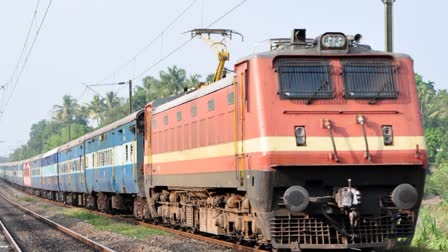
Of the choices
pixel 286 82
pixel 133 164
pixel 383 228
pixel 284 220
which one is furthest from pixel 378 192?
pixel 133 164

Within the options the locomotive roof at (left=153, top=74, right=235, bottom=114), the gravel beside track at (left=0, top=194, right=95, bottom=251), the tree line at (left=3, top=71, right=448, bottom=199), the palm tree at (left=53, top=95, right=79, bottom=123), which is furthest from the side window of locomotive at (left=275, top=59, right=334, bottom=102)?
the palm tree at (left=53, top=95, right=79, bottom=123)

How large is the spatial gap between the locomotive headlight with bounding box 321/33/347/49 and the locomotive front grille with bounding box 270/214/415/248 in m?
2.89

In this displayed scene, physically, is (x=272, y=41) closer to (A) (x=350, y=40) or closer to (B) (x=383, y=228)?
(A) (x=350, y=40)

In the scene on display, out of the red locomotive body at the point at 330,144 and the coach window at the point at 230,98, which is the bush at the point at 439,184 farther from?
the red locomotive body at the point at 330,144

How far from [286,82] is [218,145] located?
113 inches

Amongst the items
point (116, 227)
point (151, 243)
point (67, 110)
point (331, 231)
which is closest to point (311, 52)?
point (331, 231)

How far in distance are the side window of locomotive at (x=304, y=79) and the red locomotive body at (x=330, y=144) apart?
0.02 meters

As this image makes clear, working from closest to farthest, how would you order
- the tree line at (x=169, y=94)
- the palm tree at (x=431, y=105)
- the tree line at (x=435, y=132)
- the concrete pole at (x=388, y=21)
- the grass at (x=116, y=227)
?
the concrete pole at (x=388, y=21)
the grass at (x=116, y=227)
the tree line at (x=435, y=132)
the tree line at (x=169, y=94)
the palm tree at (x=431, y=105)

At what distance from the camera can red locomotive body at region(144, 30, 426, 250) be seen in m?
11.6

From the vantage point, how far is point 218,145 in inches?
569

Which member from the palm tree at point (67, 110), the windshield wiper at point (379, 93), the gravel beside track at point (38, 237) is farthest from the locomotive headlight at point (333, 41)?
the palm tree at point (67, 110)

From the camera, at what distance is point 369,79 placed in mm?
12227

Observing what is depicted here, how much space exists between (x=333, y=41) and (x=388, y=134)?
1.82 m

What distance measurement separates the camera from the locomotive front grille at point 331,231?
459 inches
